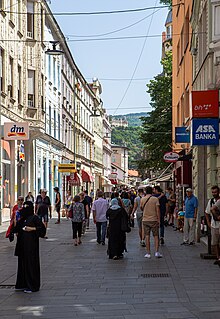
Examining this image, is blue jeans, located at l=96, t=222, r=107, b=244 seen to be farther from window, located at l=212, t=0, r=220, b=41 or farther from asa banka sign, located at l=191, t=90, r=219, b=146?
window, located at l=212, t=0, r=220, b=41

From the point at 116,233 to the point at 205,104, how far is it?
13.4ft

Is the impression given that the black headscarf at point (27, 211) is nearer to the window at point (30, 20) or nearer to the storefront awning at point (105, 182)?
the window at point (30, 20)

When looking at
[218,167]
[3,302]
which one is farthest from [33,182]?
[3,302]

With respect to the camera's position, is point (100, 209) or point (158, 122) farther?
point (158, 122)

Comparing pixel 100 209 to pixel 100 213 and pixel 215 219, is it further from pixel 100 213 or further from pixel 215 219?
pixel 215 219

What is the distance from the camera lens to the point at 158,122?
4766 cm

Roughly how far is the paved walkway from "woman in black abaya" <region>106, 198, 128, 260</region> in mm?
270

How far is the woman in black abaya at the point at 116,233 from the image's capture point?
15.8 m

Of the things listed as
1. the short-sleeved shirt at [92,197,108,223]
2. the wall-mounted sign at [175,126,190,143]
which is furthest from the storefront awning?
the short-sleeved shirt at [92,197,108,223]

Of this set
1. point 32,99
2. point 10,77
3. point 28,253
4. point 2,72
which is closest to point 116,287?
point 28,253

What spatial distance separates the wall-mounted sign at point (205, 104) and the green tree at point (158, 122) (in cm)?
2816

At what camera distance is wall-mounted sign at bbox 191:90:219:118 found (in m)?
16.8

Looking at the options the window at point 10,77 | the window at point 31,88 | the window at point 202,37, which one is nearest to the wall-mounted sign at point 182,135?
the window at point 202,37

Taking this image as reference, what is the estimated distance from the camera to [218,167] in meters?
16.9
